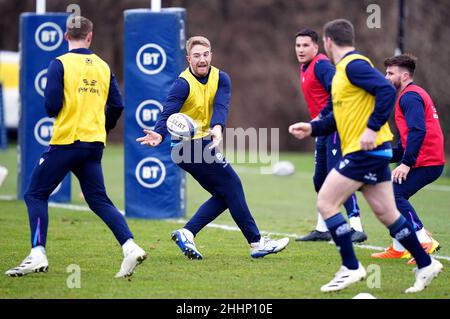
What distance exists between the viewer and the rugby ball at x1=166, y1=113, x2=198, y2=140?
27.1 ft

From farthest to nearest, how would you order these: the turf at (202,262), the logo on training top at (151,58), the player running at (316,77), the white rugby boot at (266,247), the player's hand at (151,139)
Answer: the logo on training top at (151,58), the player running at (316,77), the white rugby boot at (266,247), the player's hand at (151,139), the turf at (202,262)

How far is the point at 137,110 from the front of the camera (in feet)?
38.5

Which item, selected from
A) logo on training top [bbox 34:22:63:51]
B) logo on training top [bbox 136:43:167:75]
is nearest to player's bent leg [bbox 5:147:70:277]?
logo on training top [bbox 136:43:167:75]

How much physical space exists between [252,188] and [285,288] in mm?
9621

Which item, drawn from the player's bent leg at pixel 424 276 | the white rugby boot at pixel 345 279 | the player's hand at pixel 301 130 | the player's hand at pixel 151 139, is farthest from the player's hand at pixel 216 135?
the player's bent leg at pixel 424 276

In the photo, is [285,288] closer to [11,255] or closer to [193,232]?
[193,232]

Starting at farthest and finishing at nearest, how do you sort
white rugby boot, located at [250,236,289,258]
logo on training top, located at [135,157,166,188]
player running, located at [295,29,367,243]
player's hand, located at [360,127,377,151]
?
logo on training top, located at [135,157,166,188] < player running, located at [295,29,367,243] < white rugby boot, located at [250,236,289,258] < player's hand, located at [360,127,377,151]

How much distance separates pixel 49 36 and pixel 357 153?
737 centimetres

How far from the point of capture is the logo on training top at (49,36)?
1305 cm

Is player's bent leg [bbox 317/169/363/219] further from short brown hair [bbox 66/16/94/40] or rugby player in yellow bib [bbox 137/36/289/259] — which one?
short brown hair [bbox 66/16/94/40]

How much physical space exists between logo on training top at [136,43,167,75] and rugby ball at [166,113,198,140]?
11.1ft

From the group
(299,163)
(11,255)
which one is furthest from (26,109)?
(299,163)

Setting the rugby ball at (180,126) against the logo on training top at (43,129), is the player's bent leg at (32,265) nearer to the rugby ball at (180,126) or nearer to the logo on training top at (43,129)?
the rugby ball at (180,126)

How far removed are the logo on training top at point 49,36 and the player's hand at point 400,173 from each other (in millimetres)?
6451
